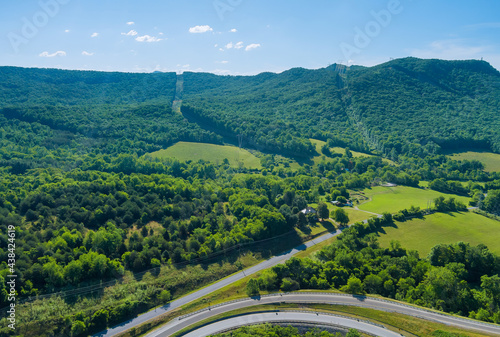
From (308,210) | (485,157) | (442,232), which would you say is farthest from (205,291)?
(485,157)

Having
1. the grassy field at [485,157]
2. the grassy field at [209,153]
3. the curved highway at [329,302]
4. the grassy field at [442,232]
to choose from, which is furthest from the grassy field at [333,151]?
the curved highway at [329,302]

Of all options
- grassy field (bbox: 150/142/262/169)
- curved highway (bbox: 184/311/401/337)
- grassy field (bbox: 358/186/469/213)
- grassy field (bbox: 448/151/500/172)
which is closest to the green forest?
curved highway (bbox: 184/311/401/337)

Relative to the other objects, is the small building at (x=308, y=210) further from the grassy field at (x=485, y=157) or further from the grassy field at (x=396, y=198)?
the grassy field at (x=485, y=157)

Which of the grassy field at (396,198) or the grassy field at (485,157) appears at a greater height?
the grassy field at (485,157)

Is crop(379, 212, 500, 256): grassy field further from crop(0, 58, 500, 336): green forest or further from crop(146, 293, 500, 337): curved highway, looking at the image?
crop(146, 293, 500, 337): curved highway

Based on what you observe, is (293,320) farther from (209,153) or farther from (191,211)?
(209,153)
